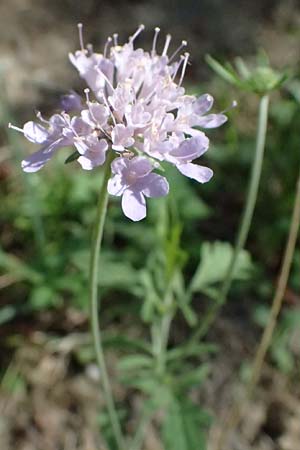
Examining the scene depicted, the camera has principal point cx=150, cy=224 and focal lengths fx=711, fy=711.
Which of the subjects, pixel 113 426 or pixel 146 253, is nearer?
pixel 113 426

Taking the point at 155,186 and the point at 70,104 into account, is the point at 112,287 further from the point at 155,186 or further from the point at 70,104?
the point at 155,186

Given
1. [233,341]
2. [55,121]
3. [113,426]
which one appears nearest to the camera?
[55,121]

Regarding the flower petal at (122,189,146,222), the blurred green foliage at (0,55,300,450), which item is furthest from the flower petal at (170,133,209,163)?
the blurred green foliage at (0,55,300,450)

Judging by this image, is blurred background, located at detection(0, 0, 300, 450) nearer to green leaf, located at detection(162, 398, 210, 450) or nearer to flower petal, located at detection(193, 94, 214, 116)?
green leaf, located at detection(162, 398, 210, 450)

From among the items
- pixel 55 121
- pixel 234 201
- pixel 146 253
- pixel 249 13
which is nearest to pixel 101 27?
pixel 249 13

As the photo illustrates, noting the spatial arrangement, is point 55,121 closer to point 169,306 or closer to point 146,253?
point 169,306

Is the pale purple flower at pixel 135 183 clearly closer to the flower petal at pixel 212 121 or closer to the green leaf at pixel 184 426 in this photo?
the flower petal at pixel 212 121
